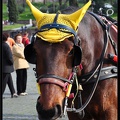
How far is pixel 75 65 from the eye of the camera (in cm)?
279

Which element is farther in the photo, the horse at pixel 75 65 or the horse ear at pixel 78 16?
the horse ear at pixel 78 16

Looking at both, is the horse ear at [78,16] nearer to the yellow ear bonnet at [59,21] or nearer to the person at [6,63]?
the yellow ear bonnet at [59,21]

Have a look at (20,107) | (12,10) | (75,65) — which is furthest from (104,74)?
(12,10)

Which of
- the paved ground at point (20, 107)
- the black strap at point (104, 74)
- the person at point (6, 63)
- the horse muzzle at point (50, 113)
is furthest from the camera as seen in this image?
the person at point (6, 63)

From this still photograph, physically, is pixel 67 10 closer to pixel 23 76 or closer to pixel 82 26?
pixel 82 26

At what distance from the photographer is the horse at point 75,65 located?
2.62 meters

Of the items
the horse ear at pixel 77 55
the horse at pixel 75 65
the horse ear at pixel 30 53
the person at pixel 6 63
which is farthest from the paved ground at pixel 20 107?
the horse ear at pixel 77 55

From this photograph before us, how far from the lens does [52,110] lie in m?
2.53

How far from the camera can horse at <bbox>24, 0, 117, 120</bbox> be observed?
103 inches

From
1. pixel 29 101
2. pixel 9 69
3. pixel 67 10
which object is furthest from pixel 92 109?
pixel 9 69

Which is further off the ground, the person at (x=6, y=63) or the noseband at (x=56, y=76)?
the noseband at (x=56, y=76)

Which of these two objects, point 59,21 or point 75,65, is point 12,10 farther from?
point 75,65

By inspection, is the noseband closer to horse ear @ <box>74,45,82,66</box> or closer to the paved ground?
horse ear @ <box>74,45,82,66</box>

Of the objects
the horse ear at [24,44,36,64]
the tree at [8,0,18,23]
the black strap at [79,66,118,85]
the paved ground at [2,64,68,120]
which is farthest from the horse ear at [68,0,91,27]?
the tree at [8,0,18,23]
